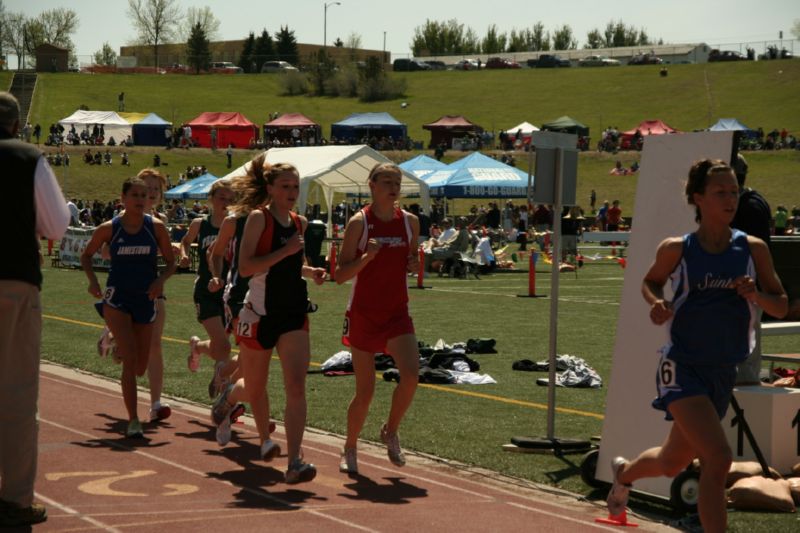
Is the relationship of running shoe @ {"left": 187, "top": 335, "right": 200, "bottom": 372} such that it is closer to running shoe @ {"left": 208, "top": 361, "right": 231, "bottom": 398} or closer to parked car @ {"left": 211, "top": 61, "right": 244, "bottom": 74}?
running shoe @ {"left": 208, "top": 361, "right": 231, "bottom": 398}

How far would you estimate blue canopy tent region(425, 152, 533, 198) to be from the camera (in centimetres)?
4066

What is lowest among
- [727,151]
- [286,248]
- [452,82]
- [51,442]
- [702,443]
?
[51,442]

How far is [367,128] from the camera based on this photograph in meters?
78.3

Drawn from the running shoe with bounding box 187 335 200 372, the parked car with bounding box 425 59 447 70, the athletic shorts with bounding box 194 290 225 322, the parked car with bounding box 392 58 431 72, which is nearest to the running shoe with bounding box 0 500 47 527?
the athletic shorts with bounding box 194 290 225 322

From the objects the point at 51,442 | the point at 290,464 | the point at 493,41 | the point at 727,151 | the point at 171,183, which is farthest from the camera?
the point at 493,41

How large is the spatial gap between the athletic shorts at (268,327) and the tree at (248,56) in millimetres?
124039

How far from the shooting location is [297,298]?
7.97 metres

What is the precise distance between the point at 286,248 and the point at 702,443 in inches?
126

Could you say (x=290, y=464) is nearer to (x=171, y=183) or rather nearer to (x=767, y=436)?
(x=767, y=436)

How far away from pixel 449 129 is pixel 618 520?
249ft

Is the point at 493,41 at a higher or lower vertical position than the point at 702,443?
higher

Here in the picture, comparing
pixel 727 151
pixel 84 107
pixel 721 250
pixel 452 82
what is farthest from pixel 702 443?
pixel 452 82

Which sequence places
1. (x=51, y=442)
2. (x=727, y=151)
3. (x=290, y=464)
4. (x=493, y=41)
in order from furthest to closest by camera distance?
(x=493, y=41) → (x=51, y=442) → (x=290, y=464) → (x=727, y=151)

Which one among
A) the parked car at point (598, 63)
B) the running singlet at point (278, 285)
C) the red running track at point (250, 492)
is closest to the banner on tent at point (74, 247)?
the red running track at point (250, 492)
